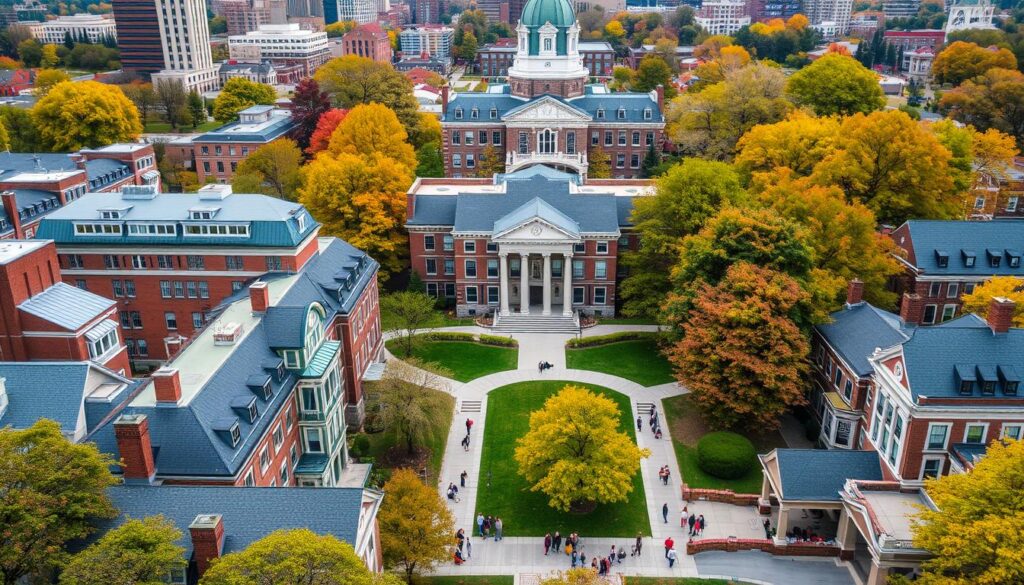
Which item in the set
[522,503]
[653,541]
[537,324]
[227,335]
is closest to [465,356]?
[537,324]

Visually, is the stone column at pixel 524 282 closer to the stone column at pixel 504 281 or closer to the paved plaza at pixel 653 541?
the stone column at pixel 504 281

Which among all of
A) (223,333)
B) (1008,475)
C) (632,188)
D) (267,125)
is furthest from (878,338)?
(267,125)

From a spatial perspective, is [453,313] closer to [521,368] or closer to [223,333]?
[521,368]

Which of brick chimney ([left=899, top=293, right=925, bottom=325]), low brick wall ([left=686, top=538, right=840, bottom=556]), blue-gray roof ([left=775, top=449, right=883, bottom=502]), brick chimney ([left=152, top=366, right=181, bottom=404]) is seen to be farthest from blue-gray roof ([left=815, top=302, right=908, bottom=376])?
brick chimney ([left=152, top=366, right=181, bottom=404])

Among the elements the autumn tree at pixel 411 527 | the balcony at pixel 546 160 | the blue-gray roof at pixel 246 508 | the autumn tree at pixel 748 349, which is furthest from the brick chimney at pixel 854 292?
the balcony at pixel 546 160

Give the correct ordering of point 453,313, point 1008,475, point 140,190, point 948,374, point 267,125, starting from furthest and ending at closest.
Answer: point 267,125 < point 453,313 < point 140,190 < point 948,374 < point 1008,475

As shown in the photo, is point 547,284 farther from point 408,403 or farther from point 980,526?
point 980,526
